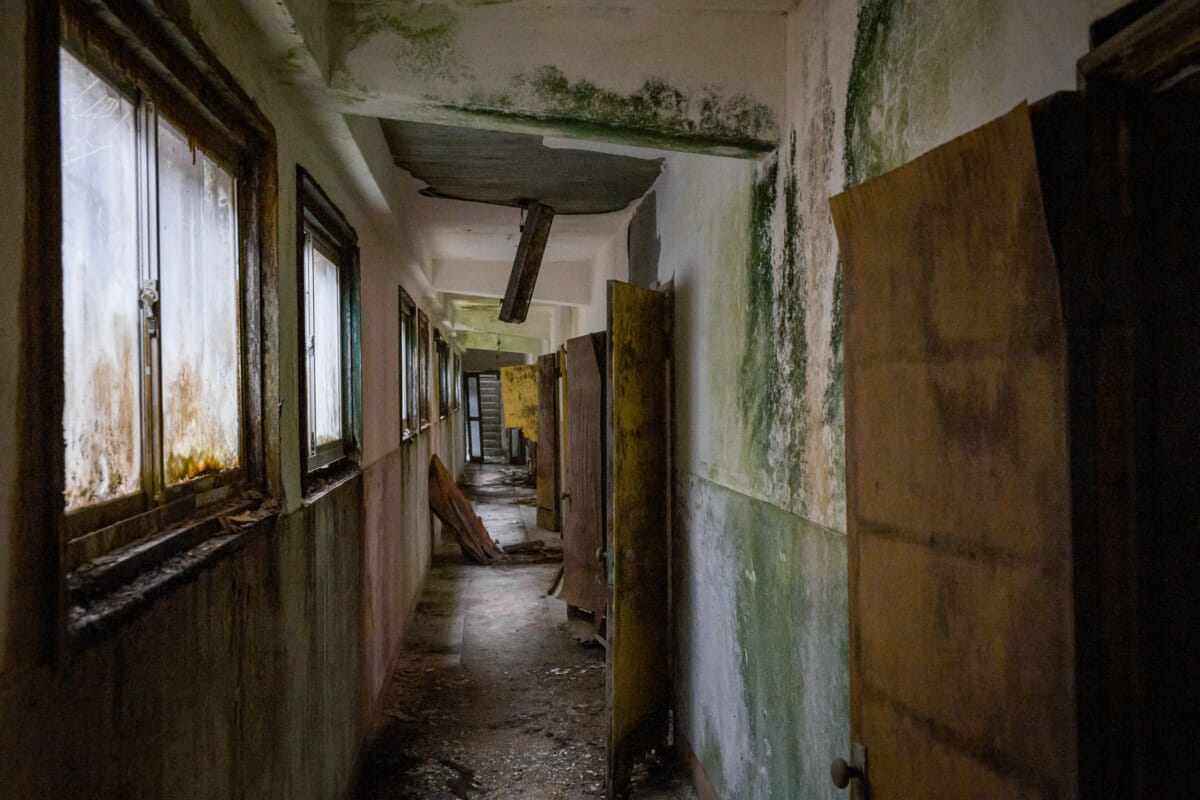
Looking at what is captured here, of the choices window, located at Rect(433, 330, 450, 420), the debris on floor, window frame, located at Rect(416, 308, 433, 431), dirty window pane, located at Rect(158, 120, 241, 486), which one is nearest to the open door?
dirty window pane, located at Rect(158, 120, 241, 486)

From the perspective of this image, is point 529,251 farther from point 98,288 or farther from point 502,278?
point 98,288

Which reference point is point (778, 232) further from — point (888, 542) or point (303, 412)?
point (303, 412)

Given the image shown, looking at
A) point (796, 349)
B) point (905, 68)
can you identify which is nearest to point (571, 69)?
point (905, 68)

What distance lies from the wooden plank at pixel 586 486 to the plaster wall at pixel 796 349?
1.35 metres

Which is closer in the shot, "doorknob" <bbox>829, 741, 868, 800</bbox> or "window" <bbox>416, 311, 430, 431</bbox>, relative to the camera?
"doorknob" <bbox>829, 741, 868, 800</bbox>

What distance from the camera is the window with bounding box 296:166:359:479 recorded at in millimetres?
2527

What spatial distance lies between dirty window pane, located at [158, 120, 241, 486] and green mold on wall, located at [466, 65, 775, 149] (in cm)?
74

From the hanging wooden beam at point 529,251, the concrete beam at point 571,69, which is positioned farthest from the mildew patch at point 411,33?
the hanging wooden beam at point 529,251

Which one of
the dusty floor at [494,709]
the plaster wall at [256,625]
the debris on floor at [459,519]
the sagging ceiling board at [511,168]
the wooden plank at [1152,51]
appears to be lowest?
the dusty floor at [494,709]

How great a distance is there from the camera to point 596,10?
2.00m

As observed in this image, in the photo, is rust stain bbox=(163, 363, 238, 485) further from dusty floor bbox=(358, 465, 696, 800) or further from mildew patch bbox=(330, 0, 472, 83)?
dusty floor bbox=(358, 465, 696, 800)

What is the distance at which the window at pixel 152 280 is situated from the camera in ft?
3.64

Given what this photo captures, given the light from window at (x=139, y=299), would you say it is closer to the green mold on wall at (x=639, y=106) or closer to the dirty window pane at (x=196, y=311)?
the dirty window pane at (x=196, y=311)

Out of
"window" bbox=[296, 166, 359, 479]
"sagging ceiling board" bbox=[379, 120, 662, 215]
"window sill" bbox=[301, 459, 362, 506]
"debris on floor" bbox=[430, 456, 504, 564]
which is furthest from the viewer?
"debris on floor" bbox=[430, 456, 504, 564]
